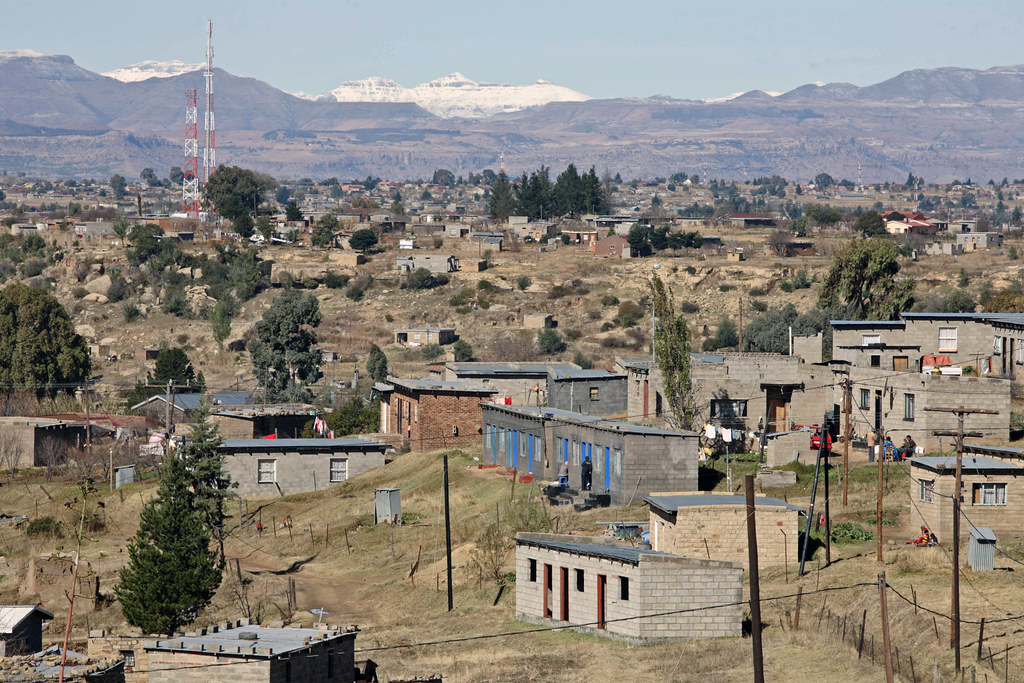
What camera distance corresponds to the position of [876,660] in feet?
106

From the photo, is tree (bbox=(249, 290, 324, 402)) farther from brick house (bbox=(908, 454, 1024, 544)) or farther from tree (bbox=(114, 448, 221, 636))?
brick house (bbox=(908, 454, 1024, 544))

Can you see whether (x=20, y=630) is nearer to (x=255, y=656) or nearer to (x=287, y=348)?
(x=255, y=656)

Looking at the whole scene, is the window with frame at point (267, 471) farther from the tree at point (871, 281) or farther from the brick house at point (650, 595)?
the tree at point (871, 281)

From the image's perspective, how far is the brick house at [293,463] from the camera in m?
59.5

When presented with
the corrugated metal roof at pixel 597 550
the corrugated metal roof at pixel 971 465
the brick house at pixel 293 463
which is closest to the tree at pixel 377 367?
the brick house at pixel 293 463

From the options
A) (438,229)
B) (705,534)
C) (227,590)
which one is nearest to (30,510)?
(227,590)

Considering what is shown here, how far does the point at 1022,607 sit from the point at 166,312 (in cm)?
10379

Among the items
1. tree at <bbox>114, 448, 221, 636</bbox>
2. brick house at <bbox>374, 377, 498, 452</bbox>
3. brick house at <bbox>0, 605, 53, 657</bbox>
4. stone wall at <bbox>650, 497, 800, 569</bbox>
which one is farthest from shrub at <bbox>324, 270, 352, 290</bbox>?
brick house at <bbox>0, 605, 53, 657</bbox>

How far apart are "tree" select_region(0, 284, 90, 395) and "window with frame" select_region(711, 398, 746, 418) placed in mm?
51158

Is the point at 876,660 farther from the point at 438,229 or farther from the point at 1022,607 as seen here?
the point at 438,229

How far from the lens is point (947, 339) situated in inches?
2496

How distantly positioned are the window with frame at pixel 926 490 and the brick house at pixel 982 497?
29 mm

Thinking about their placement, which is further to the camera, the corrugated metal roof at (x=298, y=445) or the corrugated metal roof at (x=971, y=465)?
the corrugated metal roof at (x=298, y=445)

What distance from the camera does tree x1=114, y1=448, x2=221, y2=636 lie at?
39875 mm
